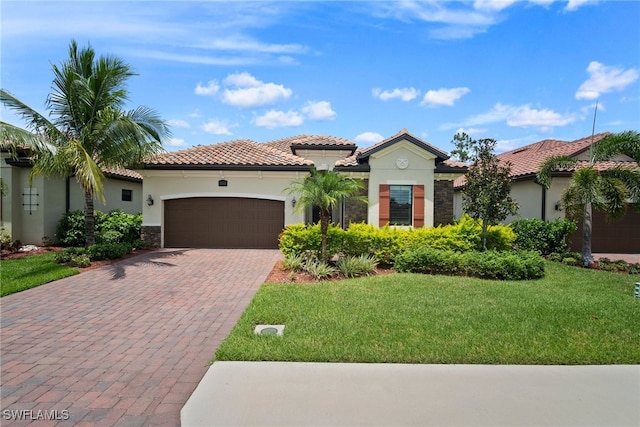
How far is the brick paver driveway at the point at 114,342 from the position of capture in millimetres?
3705

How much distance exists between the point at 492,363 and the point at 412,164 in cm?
1091

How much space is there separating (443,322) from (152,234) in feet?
43.2

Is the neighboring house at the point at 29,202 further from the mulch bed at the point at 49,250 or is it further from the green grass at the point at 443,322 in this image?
the green grass at the point at 443,322

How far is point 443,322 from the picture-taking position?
19.9ft

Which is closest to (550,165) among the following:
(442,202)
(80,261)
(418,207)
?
(442,202)

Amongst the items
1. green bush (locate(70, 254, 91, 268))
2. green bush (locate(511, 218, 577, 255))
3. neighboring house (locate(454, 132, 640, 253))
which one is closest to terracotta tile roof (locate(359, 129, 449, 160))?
neighboring house (locate(454, 132, 640, 253))

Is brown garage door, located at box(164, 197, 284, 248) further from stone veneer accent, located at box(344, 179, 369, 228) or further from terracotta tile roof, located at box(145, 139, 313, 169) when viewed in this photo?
stone veneer accent, located at box(344, 179, 369, 228)

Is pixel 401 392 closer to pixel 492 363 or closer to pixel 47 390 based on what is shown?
pixel 492 363

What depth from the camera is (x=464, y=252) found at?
11406 mm

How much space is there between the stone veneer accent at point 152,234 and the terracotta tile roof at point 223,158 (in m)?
→ 2.62

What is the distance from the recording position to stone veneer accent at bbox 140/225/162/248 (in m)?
15.3

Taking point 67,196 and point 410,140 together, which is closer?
point 410,140

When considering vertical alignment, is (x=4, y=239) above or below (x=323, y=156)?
below

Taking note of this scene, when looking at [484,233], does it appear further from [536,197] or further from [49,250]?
[49,250]
